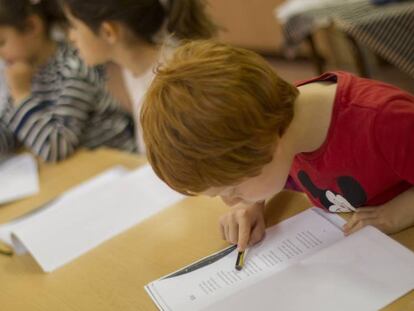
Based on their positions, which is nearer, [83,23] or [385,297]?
[385,297]

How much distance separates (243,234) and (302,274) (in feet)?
0.47

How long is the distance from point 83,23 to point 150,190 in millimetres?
499

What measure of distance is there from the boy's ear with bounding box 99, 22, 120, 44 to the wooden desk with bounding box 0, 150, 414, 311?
20.5 inches

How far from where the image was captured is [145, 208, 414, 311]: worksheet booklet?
2.36ft

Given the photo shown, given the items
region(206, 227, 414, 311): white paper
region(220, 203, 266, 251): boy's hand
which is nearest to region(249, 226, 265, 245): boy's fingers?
A: region(220, 203, 266, 251): boy's hand

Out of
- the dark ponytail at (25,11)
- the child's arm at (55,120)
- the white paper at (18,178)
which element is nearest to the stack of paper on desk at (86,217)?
the white paper at (18,178)

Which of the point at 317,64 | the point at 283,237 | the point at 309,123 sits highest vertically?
the point at 309,123

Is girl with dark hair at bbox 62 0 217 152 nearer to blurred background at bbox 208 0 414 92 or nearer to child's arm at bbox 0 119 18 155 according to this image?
blurred background at bbox 208 0 414 92

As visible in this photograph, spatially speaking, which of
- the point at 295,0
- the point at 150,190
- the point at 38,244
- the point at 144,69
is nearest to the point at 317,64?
the point at 295,0

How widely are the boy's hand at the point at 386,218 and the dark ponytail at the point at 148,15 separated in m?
0.73

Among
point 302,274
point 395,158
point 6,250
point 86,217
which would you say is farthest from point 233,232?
point 6,250

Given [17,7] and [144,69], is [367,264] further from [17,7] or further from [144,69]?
[17,7]

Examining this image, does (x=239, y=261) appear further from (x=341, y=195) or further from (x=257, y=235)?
(x=341, y=195)

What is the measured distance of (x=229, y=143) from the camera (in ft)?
2.32
